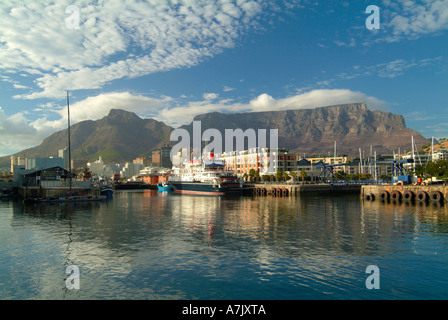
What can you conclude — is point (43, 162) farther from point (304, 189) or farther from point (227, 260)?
point (227, 260)

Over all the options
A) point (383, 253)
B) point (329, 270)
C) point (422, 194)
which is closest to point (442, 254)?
point (383, 253)

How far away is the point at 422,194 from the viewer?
64.9 m

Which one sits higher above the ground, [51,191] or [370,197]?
[51,191]

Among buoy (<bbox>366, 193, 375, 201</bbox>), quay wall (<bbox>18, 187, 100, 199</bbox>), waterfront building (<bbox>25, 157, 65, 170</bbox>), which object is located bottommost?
buoy (<bbox>366, 193, 375, 201</bbox>)

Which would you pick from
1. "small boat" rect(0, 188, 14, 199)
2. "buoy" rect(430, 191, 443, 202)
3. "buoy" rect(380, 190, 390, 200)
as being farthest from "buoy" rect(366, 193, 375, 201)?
"small boat" rect(0, 188, 14, 199)

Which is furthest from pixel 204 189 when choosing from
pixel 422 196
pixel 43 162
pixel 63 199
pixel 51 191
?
pixel 43 162

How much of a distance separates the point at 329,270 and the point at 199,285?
8123 millimetres

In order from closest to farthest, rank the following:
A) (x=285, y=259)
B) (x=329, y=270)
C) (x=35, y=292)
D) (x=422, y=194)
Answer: (x=35, y=292) → (x=329, y=270) → (x=285, y=259) → (x=422, y=194)

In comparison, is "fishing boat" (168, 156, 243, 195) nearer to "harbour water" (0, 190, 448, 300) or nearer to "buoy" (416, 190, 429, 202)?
"buoy" (416, 190, 429, 202)

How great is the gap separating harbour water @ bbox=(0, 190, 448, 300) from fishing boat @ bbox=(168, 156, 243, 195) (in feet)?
184

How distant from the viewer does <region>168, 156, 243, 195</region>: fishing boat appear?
92.8 m

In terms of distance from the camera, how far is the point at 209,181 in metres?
96.5

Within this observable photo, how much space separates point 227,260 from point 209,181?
245 ft
